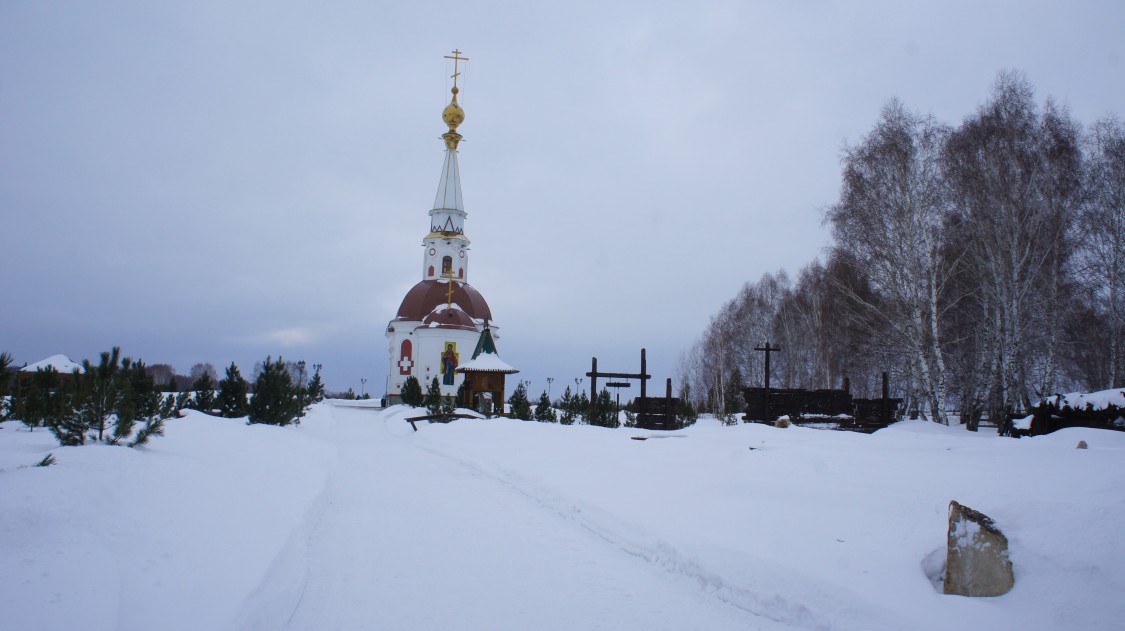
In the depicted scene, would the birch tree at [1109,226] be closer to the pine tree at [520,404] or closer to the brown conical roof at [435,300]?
the pine tree at [520,404]

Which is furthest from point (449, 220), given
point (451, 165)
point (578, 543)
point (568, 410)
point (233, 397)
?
point (578, 543)

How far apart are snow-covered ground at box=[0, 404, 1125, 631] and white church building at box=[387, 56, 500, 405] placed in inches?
1659

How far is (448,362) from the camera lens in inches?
2112

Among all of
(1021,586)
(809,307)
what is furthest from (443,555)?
(809,307)

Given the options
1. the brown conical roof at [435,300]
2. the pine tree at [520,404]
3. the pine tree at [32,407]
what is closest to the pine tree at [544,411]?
the pine tree at [520,404]

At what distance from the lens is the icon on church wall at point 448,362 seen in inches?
2105

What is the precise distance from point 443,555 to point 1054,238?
1908cm

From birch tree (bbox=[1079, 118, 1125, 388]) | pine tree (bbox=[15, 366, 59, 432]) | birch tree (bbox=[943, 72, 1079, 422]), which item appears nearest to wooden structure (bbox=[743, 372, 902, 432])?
birch tree (bbox=[943, 72, 1079, 422])

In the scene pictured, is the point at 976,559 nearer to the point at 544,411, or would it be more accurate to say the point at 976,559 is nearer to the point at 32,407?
the point at 32,407

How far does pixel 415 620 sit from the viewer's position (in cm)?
461

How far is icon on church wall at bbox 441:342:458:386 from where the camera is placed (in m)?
53.5

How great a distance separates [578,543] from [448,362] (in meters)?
47.6

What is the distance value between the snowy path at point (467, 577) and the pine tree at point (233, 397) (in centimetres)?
1216

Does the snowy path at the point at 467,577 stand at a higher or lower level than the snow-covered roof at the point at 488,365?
lower
